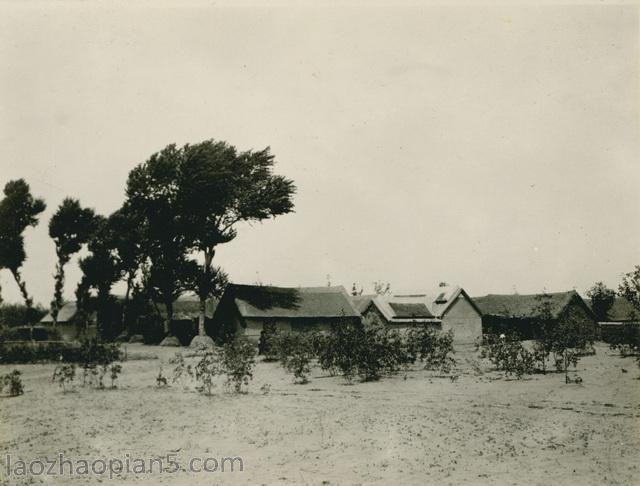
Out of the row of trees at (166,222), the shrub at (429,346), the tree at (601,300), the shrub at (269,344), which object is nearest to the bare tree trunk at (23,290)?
the row of trees at (166,222)

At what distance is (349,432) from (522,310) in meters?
44.1

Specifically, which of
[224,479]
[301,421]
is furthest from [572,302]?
[224,479]

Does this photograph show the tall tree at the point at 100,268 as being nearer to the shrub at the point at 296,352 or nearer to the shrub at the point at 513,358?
the shrub at the point at 296,352

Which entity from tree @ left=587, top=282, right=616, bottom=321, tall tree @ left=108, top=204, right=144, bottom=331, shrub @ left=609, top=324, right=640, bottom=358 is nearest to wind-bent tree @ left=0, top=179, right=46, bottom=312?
tall tree @ left=108, top=204, right=144, bottom=331

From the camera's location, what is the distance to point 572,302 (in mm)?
47469

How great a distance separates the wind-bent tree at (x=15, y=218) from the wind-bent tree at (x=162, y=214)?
19.6ft

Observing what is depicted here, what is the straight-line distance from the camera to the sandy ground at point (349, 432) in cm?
738

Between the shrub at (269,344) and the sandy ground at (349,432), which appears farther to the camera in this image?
the shrub at (269,344)

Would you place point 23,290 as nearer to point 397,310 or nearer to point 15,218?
point 15,218

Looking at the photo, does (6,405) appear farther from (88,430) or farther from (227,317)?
(227,317)

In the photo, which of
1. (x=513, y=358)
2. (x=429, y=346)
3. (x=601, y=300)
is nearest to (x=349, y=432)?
(x=513, y=358)

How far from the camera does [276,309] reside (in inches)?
1566

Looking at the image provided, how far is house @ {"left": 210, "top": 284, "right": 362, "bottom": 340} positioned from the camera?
38.2 metres

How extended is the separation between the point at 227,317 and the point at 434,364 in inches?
930
